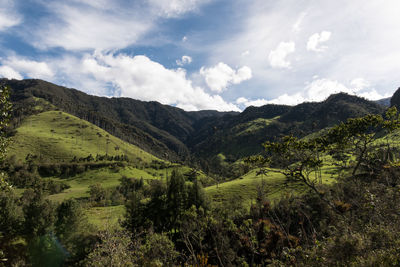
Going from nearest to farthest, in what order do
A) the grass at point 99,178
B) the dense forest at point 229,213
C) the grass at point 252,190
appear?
the dense forest at point 229,213
the grass at point 252,190
the grass at point 99,178

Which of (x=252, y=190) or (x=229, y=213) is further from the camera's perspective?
(x=252, y=190)

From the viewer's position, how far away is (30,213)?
66.4m

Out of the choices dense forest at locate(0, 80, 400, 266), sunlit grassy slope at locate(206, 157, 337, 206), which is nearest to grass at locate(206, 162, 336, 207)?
sunlit grassy slope at locate(206, 157, 337, 206)

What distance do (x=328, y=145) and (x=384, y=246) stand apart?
8.60 meters

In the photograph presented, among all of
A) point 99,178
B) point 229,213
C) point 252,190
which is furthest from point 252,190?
point 99,178

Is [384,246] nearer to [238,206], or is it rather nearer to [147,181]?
[238,206]

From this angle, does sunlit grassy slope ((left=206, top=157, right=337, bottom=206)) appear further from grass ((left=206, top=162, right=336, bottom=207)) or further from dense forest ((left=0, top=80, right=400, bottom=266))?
dense forest ((left=0, top=80, right=400, bottom=266))

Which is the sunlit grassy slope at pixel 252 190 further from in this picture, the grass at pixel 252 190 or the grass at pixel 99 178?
the grass at pixel 99 178

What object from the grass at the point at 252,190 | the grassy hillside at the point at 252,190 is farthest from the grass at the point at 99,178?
the grassy hillside at the point at 252,190

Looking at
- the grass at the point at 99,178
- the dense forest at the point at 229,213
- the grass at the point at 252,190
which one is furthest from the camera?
the grass at the point at 99,178

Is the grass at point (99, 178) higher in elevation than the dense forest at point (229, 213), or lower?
lower

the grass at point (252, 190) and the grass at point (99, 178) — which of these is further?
the grass at point (99, 178)

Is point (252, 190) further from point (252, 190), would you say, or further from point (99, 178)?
point (99, 178)

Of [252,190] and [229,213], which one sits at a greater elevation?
[229,213]
